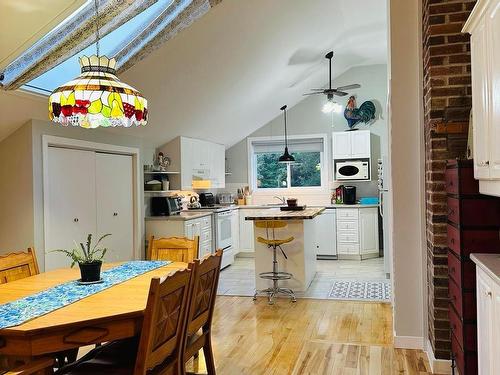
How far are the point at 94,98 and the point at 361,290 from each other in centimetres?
399

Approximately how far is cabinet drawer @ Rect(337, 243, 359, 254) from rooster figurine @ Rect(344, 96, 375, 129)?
2.12 m

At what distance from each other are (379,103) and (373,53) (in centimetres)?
96

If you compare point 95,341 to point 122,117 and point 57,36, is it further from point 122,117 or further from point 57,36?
point 57,36

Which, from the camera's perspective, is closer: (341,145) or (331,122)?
(341,145)

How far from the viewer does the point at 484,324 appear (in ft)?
6.84

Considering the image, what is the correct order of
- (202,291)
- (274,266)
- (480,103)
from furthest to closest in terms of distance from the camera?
(274,266), (202,291), (480,103)

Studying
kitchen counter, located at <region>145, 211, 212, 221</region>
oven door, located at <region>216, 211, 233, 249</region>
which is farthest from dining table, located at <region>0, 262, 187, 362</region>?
oven door, located at <region>216, 211, 233, 249</region>

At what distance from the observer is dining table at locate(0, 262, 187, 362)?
1787 millimetres

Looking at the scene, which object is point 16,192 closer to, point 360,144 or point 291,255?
point 291,255

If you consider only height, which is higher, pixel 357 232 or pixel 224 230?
pixel 224 230

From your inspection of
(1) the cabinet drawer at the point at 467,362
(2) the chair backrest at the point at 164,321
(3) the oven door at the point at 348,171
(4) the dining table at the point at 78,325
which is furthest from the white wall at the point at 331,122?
(4) the dining table at the point at 78,325

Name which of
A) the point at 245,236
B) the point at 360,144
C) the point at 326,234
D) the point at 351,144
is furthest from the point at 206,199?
the point at 360,144

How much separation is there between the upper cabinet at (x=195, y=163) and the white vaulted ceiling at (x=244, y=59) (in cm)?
16

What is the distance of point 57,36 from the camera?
342cm
